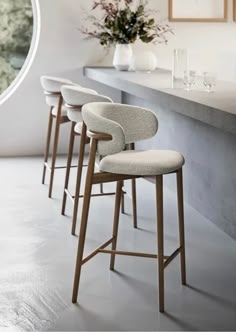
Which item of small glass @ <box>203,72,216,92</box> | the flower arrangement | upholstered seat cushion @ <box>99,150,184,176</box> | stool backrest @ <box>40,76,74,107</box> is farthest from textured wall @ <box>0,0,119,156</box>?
upholstered seat cushion @ <box>99,150,184,176</box>

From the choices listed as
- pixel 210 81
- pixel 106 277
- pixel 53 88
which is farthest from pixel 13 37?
pixel 106 277

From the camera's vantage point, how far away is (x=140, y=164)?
2922 millimetres

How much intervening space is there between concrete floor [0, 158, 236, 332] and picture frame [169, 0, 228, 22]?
2.53m

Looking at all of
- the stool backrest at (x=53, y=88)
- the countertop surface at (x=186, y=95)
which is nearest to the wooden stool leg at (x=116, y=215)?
the countertop surface at (x=186, y=95)

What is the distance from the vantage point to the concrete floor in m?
Answer: 2.83

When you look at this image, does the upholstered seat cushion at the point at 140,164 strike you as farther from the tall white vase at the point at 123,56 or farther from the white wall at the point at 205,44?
the white wall at the point at 205,44

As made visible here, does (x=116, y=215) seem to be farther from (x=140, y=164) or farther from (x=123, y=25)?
(x=123, y=25)

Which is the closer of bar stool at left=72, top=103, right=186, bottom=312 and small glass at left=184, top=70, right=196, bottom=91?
bar stool at left=72, top=103, right=186, bottom=312

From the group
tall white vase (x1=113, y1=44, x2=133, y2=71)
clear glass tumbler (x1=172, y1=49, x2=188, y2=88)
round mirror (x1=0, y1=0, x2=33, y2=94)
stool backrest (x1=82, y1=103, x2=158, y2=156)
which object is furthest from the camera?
round mirror (x1=0, y1=0, x2=33, y2=94)

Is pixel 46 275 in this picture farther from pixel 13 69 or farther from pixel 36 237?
pixel 13 69

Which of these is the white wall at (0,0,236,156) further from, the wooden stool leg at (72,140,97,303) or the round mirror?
the wooden stool leg at (72,140,97,303)

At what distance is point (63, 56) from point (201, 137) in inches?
101

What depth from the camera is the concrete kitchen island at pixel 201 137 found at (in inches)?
135

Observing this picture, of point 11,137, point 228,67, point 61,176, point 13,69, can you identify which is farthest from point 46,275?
point 13,69
